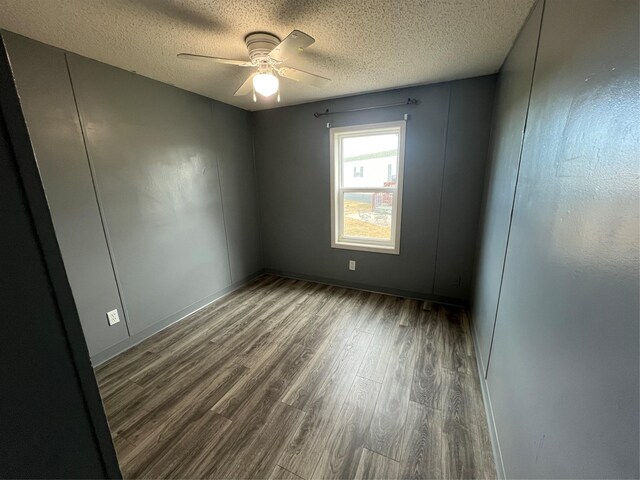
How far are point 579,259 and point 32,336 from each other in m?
1.32

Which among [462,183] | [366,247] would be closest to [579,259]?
[462,183]

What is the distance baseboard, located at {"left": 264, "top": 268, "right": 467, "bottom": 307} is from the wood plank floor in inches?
6.9

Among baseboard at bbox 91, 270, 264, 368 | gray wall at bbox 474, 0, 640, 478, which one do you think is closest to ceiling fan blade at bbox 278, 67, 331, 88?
gray wall at bbox 474, 0, 640, 478

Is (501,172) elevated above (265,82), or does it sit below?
below

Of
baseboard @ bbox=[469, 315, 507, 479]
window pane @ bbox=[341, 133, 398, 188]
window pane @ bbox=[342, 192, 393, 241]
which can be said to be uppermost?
window pane @ bbox=[341, 133, 398, 188]

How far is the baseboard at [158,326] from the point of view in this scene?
2.10m

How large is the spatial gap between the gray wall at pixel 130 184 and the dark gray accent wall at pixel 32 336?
185cm

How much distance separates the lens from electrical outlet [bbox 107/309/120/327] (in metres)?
2.10

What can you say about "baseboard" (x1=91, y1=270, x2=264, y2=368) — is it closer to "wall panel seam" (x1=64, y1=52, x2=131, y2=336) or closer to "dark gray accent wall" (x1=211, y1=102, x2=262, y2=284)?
"wall panel seam" (x1=64, y1=52, x2=131, y2=336)

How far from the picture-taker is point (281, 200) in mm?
3512

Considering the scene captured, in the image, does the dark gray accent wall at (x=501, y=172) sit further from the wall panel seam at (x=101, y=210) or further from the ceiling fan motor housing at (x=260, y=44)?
the wall panel seam at (x=101, y=210)

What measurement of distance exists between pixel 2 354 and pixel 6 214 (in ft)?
0.76

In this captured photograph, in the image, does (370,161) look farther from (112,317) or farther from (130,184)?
(112,317)

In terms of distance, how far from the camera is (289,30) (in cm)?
157
